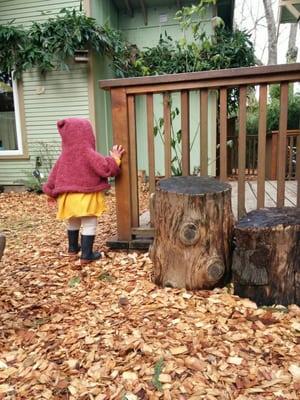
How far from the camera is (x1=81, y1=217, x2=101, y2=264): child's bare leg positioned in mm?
2902

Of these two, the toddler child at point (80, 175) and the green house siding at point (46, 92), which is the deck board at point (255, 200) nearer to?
the toddler child at point (80, 175)

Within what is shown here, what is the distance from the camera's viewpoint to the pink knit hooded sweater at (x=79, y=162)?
Answer: 278cm

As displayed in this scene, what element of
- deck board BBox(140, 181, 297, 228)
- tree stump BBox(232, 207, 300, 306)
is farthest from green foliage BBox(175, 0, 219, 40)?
tree stump BBox(232, 207, 300, 306)

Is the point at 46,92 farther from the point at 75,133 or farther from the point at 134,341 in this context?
the point at 134,341

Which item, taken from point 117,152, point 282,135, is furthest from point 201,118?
point 117,152

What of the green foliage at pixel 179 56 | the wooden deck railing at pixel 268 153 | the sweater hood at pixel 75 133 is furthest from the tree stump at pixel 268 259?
the green foliage at pixel 179 56

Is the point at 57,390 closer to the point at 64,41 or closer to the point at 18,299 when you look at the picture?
the point at 18,299

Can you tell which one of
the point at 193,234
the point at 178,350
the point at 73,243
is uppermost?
the point at 193,234

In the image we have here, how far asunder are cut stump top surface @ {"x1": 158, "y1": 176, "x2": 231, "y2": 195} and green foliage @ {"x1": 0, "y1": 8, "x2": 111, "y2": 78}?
195 inches

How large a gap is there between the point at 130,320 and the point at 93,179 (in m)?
1.21

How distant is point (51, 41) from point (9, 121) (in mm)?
2168

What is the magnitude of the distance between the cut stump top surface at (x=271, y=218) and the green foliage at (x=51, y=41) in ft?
17.9

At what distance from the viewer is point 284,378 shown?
1558mm

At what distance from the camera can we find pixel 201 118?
9.14 ft
